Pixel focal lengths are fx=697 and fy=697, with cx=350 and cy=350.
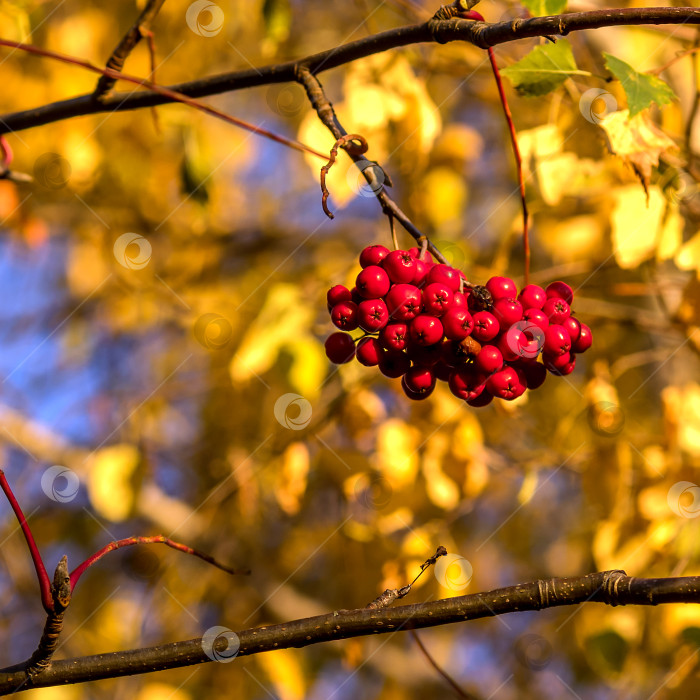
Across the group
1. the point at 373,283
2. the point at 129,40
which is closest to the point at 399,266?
the point at 373,283

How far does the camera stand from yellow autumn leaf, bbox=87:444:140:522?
9.37 ft

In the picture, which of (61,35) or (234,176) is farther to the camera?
(234,176)

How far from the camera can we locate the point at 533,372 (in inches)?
57.2

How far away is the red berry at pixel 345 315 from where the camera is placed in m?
1.38

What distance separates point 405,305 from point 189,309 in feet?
10.4

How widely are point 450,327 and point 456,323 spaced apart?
1 cm

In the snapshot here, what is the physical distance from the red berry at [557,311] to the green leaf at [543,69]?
553mm

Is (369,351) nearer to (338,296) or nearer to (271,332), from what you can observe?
(338,296)

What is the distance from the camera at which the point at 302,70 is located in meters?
1.50

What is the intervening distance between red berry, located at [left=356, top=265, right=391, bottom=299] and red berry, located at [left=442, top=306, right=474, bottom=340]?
0.42 feet

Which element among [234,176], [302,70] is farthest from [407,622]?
[234,176]

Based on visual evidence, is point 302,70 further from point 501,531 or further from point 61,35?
point 501,531

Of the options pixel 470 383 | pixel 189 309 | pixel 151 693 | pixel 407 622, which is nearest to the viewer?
pixel 407 622

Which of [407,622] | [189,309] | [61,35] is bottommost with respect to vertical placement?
[407,622]
